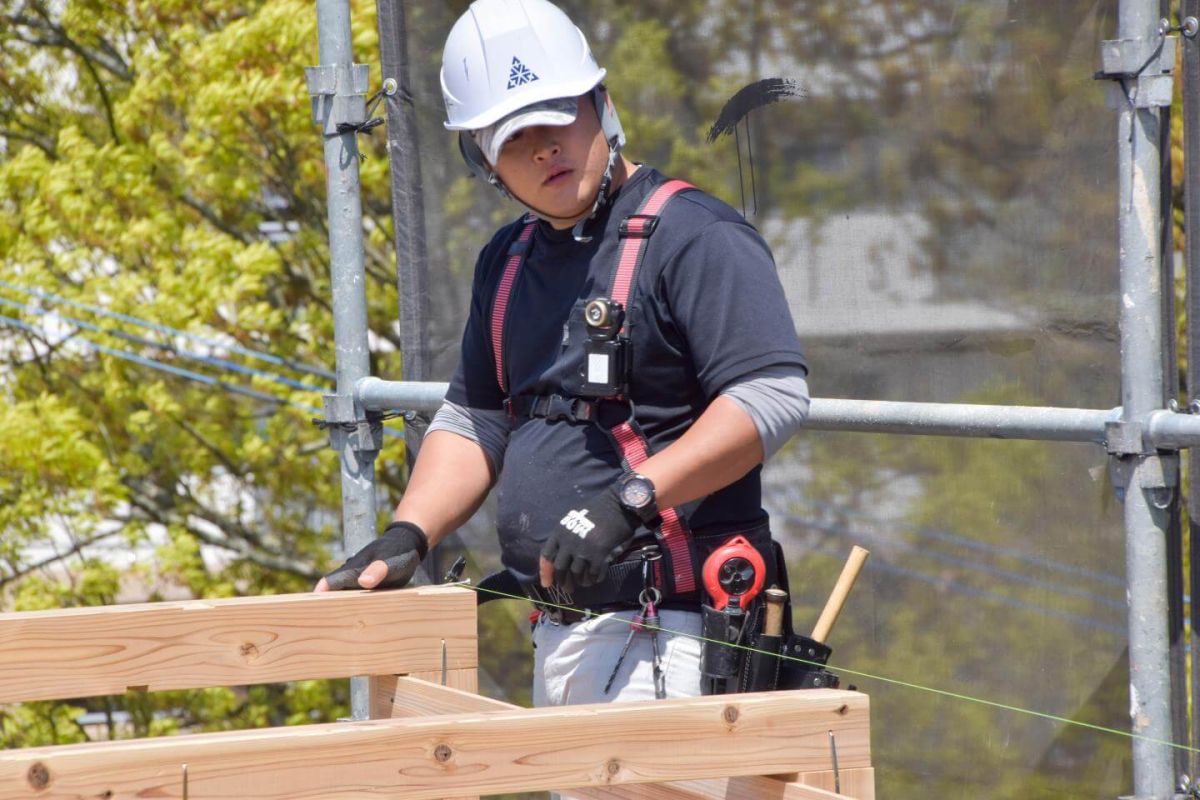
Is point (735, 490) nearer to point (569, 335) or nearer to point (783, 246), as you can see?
point (569, 335)

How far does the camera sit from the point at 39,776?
1.70 meters

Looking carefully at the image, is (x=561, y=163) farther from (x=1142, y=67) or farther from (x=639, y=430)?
(x=1142, y=67)

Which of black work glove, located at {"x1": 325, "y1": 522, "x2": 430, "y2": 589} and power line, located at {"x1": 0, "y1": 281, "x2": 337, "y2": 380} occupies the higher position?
power line, located at {"x1": 0, "y1": 281, "x2": 337, "y2": 380}

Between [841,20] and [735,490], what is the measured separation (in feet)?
4.00

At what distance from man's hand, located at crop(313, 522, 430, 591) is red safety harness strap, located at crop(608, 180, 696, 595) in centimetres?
49

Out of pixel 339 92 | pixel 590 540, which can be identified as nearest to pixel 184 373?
pixel 339 92

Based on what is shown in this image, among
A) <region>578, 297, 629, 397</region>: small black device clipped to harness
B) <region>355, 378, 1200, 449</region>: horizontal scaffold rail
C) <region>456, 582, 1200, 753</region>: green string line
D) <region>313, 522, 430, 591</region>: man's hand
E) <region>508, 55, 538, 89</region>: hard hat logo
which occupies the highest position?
<region>508, 55, 538, 89</region>: hard hat logo

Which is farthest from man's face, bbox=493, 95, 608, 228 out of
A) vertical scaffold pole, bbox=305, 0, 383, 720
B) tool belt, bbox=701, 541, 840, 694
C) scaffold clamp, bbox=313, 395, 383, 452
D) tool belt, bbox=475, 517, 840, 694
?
scaffold clamp, bbox=313, 395, 383, 452

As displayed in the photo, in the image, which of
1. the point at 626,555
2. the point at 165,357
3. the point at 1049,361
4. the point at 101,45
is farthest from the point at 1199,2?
the point at 101,45

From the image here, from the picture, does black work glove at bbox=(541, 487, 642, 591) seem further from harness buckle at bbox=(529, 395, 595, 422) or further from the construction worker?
harness buckle at bbox=(529, 395, 595, 422)

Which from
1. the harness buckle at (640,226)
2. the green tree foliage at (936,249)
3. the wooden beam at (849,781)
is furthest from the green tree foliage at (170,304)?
the wooden beam at (849,781)

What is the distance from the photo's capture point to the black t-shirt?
2.27 m

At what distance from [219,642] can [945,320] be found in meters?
1.52

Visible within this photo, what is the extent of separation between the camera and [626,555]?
7.97 feet
